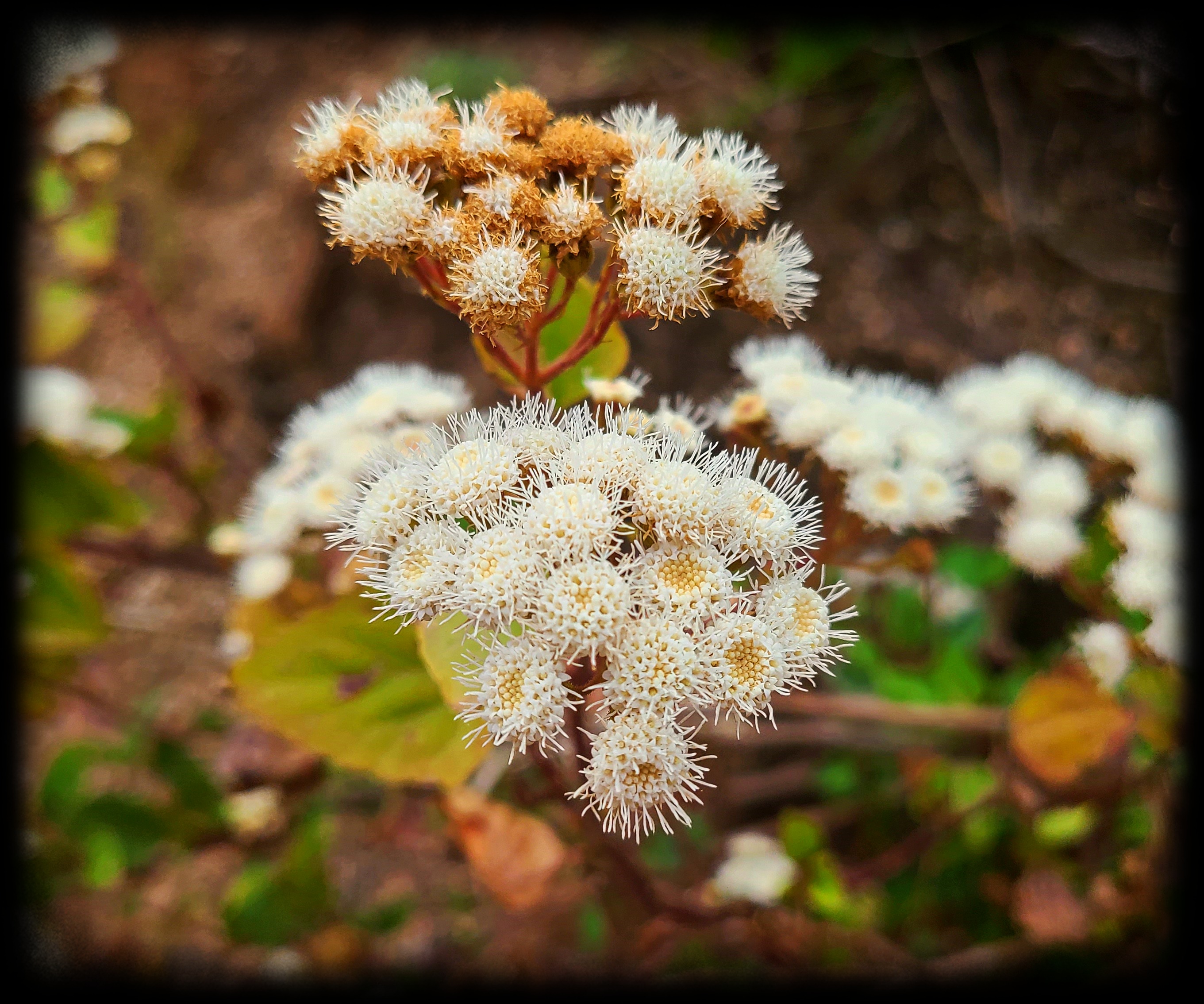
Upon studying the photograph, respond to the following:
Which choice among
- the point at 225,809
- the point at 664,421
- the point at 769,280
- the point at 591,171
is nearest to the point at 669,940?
the point at 225,809

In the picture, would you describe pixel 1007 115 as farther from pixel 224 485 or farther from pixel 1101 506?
pixel 224 485

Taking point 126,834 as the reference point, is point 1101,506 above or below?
above

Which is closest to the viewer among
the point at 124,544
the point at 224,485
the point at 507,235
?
the point at 507,235

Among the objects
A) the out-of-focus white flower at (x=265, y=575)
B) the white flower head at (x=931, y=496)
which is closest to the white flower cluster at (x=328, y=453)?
the out-of-focus white flower at (x=265, y=575)

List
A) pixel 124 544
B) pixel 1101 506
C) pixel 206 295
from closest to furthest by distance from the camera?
pixel 1101 506 → pixel 124 544 → pixel 206 295

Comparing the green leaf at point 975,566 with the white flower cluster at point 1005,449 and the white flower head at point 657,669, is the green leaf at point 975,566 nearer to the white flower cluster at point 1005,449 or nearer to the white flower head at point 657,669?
the white flower cluster at point 1005,449

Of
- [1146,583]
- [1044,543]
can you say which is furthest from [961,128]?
[1146,583]

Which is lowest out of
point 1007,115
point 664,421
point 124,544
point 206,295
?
point 124,544

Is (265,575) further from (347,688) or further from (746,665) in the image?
(746,665)
